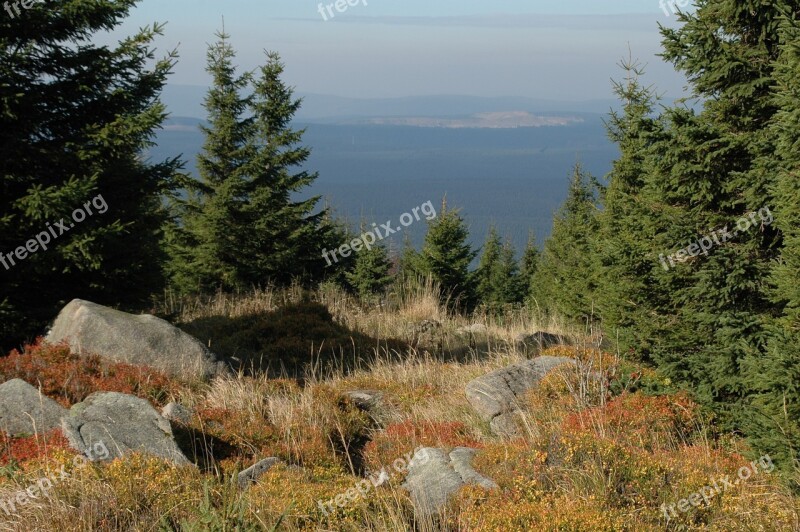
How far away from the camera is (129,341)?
8.79 meters

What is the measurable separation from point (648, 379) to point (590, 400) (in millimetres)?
737

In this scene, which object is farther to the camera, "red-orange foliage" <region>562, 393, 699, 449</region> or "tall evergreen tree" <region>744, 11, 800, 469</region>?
"red-orange foliage" <region>562, 393, 699, 449</region>

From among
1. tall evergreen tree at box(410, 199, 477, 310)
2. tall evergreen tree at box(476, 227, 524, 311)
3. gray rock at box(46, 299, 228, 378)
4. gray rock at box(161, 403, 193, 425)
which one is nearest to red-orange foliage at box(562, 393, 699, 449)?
gray rock at box(161, 403, 193, 425)

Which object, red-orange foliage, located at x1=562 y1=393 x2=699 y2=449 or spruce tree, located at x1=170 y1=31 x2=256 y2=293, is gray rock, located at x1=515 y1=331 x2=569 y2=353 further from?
spruce tree, located at x1=170 y1=31 x2=256 y2=293

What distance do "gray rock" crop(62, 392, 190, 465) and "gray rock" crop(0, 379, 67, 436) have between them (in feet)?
1.24

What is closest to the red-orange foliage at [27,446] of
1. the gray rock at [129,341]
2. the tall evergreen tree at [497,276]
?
the gray rock at [129,341]

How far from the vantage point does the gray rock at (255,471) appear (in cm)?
539

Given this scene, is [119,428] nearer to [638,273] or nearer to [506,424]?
[506,424]

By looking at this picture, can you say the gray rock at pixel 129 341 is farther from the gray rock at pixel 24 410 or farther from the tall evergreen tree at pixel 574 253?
the tall evergreen tree at pixel 574 253

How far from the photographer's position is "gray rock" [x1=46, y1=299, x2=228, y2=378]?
8.70 meters

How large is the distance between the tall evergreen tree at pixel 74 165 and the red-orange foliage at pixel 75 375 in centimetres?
98

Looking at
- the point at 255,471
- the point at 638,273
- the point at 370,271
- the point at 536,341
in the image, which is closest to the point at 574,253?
the point at 370,271

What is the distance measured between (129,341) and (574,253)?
18746 mm

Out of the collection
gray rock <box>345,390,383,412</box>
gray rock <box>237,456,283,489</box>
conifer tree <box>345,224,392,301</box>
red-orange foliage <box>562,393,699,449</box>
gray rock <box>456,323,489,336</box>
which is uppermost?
gray rock <box>237,456,283,489</box>
